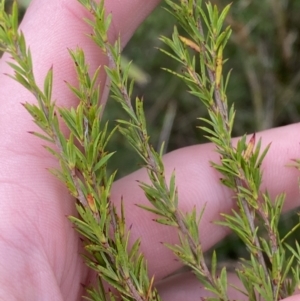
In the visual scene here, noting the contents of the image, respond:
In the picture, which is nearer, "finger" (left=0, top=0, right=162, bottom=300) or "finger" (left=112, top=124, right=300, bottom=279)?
"finger" (left=0, top=0, right=162, bottom=300)

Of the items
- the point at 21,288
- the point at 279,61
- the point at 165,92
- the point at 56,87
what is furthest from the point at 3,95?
the point at 279,61

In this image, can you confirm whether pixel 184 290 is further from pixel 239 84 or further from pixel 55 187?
pixel 239 84

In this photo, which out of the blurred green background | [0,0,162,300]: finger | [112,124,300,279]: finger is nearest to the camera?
[0,0,162,300]: finger

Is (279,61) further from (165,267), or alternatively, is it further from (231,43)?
(165,267)

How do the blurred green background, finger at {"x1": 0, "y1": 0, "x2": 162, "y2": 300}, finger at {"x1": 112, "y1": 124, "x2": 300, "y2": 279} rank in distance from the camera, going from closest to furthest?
finger at {"x1": 0, "y1": 0, "x2": 162, "y2": 300} < finger at {"x1": 112, "y1": 124, "x2": 300, "y2": 279} < the blurred green background

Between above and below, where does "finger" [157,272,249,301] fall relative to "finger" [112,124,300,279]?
below

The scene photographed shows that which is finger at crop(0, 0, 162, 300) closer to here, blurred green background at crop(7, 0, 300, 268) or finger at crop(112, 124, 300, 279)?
finger at crop(112, 124, 300, 279)

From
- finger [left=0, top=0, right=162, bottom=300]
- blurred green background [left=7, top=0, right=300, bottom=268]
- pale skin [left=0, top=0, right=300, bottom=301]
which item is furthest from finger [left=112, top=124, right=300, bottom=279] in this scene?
blurred green background [left=7, top=0, right=300, bottom=268]

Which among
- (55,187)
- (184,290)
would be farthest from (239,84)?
(55,187)
